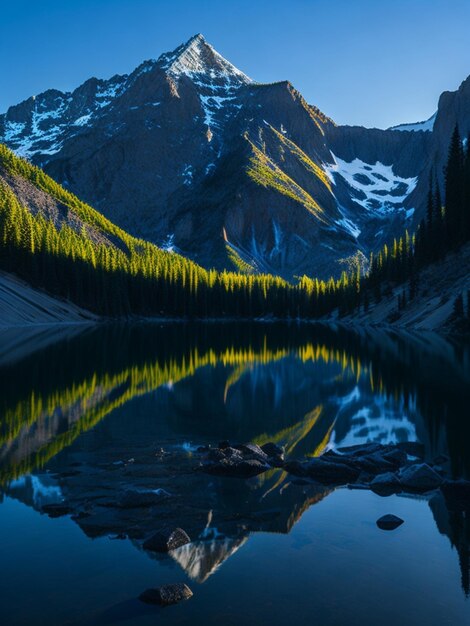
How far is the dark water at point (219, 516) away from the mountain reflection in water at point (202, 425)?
9cm

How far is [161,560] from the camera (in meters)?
12.7

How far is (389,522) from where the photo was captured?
14992 mm

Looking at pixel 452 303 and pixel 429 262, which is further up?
pixel 429 262

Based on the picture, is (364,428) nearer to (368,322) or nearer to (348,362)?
(348,362)

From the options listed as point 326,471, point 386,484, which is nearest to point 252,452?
point 326,471

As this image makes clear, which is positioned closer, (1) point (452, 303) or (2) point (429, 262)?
(1) point (452, 303)

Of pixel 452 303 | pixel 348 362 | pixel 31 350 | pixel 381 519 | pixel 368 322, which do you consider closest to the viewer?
pixel 381 519

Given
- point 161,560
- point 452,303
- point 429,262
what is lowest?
point 161,560

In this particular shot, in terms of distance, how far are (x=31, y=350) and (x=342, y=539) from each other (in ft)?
161

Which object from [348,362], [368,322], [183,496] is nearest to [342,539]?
[183,496]

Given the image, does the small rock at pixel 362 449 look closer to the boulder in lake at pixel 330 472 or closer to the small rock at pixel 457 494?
the boulder in lake at pixel 330 472

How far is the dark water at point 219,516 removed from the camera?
10.9m

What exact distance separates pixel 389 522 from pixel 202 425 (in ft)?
46.1

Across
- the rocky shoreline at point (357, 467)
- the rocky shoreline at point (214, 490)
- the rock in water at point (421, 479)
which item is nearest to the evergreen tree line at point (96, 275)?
the rocky shoreline at point (214, 490)
